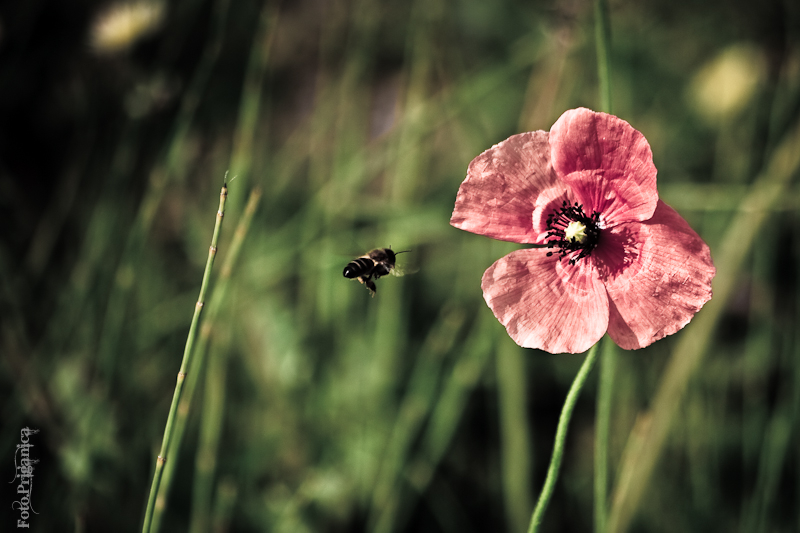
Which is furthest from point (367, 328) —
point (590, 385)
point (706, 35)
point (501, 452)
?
point (706, 35)

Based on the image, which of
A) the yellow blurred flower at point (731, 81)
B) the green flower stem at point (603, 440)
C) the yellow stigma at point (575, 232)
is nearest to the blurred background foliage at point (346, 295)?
the yellow blurred flower at point (731, 81)

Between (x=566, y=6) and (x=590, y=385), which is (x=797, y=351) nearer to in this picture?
(x=590, y=385)

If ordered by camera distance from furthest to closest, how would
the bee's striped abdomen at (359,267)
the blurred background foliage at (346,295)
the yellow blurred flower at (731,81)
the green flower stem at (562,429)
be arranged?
the yellow blurred flower at (731,81) < the blurred background foliage at (346,295) < the bee's striped abdomen at (359,267) < the green flower stem at (562,429)

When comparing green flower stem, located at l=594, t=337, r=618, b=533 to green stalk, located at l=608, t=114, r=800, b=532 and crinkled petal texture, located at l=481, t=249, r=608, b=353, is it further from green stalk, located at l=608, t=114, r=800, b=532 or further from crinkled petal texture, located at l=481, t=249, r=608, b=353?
green stalk, located at l=608, t=114, r=800, b=532

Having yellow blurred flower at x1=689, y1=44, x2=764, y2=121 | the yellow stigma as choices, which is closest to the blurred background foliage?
yellow blurred flower at x1=689, y1=44, x2=764, y2=121

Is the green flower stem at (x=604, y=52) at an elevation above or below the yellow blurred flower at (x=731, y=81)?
below

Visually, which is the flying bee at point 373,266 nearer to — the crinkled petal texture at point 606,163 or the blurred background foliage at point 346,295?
the blurred background foliage at point 346,295
